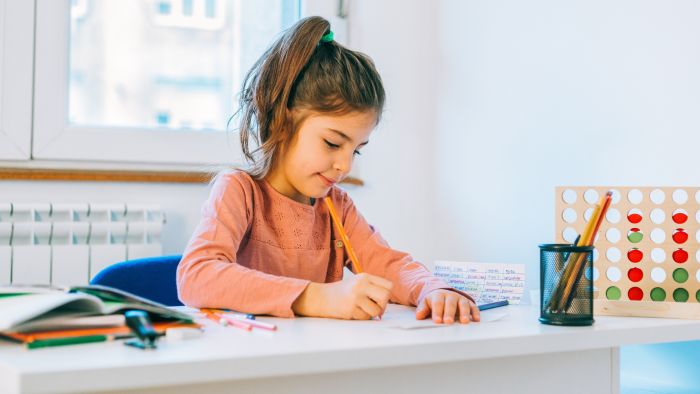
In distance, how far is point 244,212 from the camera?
1308mm

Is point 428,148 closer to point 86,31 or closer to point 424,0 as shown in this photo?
point 424,0

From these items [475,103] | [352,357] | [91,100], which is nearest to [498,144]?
[475,103]

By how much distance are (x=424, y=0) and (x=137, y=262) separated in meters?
1.41

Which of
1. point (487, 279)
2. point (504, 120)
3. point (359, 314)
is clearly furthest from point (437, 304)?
point (504, 120)

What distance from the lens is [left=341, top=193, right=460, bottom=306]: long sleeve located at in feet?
4.10

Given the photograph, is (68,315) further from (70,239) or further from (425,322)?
(70,239)

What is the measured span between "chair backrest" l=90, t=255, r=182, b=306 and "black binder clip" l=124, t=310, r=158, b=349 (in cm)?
67

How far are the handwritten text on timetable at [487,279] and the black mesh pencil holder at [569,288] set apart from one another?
0.25 m

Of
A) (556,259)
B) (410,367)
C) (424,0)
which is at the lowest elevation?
(410,367)

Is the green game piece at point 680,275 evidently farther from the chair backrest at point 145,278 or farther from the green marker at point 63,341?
the chair backrest at point 145,278

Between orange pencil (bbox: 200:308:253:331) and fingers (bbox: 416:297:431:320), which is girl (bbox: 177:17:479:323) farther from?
orange pencil (bbox: 200:308:253:331)

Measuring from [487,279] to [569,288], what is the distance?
310 millimetres

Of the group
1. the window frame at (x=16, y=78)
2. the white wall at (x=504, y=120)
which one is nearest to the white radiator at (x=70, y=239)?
the white wall at (x=504, y=120)

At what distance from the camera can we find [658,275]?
116cm
